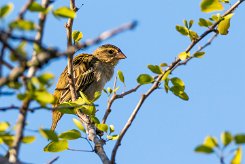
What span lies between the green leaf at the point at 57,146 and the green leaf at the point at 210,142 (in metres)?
1.62

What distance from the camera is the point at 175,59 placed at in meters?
3.98

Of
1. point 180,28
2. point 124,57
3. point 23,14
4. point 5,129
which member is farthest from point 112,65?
point 23,14

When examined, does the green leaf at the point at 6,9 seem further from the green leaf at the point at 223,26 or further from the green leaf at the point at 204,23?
the green leaf at the point at 223,26

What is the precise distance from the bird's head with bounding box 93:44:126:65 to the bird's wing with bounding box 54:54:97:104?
25 centimetres

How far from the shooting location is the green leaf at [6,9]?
215 cm

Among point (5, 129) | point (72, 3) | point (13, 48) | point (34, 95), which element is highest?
point (72, 3)

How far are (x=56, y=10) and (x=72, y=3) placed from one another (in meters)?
2.40

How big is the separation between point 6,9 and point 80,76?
7.11 meters

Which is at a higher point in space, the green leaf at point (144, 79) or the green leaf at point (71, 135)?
the green leaf at point (144, 79)

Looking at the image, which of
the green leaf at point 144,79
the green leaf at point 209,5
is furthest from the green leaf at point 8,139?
the green leaf at point 209,5

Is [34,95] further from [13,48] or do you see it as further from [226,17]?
[226,17]

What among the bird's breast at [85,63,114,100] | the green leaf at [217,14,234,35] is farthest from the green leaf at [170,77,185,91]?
the bird's breast at [85,63,114,100]

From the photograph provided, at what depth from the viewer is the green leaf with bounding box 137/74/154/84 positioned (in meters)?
3.78

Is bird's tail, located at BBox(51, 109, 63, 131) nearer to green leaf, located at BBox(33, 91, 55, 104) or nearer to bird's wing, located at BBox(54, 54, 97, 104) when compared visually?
bird's wing, located at BBox(54, 54, 97, 104)
